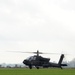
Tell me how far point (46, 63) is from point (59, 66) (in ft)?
27.2

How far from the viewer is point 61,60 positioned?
11669 centimetres

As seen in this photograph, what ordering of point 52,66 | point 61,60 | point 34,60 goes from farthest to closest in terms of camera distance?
1. point 61,60
2. point 52,66
3. point 34,60

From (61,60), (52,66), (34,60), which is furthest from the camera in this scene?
(61,60)

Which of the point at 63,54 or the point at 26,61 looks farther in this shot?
the point at 63,54

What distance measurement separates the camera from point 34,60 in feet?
313

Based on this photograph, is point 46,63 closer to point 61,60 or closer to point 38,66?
point 38,66

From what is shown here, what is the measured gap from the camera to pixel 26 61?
313 feet

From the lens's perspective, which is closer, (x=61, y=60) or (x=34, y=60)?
(x=34, y=60)

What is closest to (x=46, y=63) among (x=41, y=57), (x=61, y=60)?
(x=41, y=57)

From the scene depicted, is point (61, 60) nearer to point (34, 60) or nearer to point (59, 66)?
point (59, 66)

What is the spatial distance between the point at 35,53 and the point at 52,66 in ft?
20.7

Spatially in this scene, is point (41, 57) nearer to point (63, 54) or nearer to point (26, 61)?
point (26, 61)

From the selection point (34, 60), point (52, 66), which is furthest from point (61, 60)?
point (34, 60)

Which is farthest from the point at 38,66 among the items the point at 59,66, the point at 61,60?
the point at 61,60
